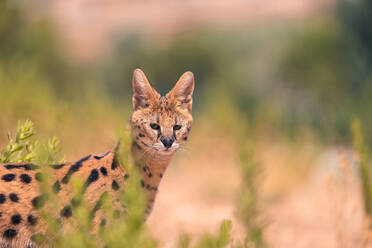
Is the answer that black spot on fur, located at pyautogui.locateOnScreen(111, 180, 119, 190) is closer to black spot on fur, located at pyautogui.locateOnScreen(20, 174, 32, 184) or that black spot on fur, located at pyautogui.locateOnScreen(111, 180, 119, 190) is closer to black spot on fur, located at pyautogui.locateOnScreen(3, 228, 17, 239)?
black spot on fur, located at pyautogui.locateOnScreen(20, 174, 32, 184)

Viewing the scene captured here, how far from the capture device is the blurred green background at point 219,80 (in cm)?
867

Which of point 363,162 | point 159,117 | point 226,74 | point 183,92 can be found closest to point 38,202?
point 159,117

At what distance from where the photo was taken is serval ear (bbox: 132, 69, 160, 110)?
12.4 feet

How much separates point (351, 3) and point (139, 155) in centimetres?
1311

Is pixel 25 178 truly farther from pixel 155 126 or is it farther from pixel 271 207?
pixel 271 207

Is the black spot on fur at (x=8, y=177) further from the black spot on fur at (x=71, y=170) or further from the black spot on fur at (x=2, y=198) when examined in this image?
the black spot on fur at (x=71, y=170)

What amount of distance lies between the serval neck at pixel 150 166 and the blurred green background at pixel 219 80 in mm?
363

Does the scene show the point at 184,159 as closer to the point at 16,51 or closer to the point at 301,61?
the point at 16,51

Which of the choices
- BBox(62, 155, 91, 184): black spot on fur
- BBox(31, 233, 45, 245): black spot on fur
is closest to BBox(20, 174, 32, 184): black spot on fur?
Answer: BBox(62, 155, 91, 184): black spot on fur

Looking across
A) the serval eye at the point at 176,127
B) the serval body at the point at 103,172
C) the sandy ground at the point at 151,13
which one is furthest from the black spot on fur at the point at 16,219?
the sandy ground at the point at 151,13

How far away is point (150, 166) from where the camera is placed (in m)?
3.90

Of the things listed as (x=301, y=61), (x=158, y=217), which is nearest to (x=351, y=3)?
(x=301, y=61)

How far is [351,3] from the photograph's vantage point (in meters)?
15.5

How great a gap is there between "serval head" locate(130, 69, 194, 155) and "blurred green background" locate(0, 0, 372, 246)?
0.28 meters
